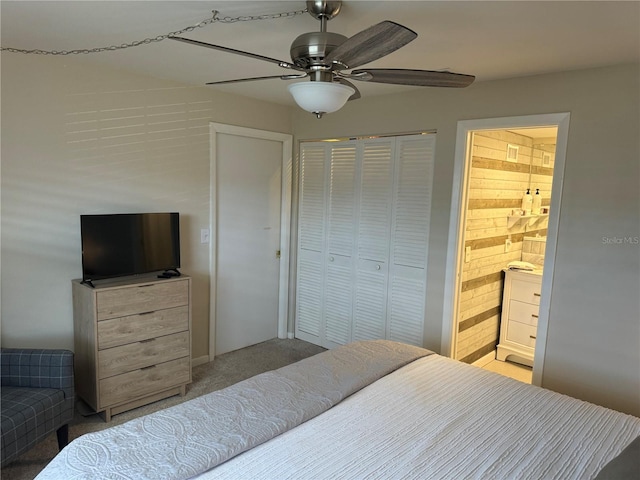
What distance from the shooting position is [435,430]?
1.68 metres

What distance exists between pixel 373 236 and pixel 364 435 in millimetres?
2262

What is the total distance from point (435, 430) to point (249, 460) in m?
0.73

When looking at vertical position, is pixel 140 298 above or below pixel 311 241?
below

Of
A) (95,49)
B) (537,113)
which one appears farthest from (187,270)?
(537,113)

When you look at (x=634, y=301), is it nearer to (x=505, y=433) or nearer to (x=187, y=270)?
(x=505, y=433)

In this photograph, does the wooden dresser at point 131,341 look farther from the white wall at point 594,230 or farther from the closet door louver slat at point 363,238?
the white wall at point 594,230

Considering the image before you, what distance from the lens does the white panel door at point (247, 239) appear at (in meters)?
3.83

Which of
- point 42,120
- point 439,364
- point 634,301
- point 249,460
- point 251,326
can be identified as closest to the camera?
point 249,460

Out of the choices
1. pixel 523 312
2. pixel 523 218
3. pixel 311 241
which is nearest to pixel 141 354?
pixel 311 241

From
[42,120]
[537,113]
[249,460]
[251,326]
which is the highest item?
[537,113]

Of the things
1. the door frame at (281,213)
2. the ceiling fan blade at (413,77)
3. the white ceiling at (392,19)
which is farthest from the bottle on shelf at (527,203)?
the ceiling fan blade at (413,77)

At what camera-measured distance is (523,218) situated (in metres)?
4.15

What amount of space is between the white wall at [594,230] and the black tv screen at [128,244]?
2.47 m

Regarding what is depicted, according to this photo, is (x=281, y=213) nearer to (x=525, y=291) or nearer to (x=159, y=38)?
(x=159, y=38)
